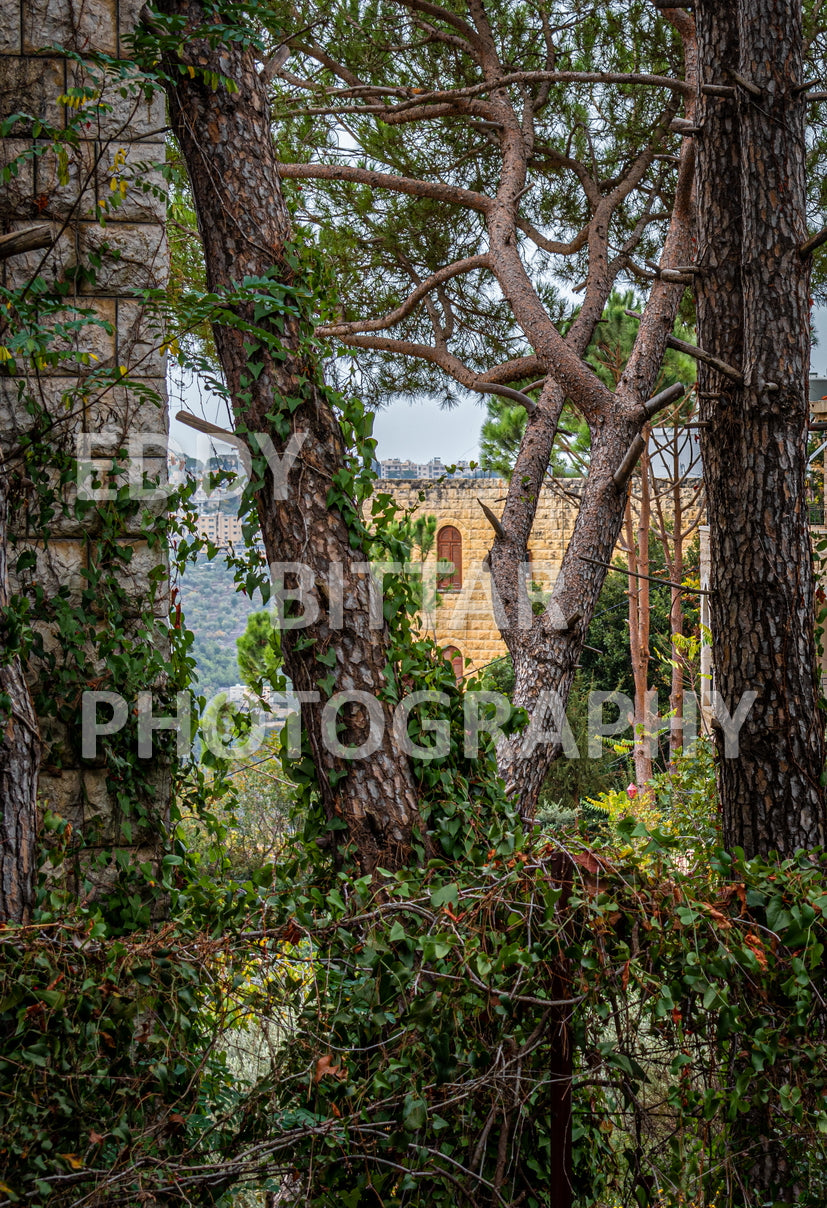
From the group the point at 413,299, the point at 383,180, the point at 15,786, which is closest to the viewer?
the point at 15,786

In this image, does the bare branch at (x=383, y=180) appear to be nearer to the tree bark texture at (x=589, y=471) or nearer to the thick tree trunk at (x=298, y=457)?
the tree bark texture at (x=589, y=471)

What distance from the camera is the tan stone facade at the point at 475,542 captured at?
36.8 feet

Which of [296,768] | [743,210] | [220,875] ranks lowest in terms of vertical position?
[220,875]

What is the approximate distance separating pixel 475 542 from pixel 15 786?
32.5 feet

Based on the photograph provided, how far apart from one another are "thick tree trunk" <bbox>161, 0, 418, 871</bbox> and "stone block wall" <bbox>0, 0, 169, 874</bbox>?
0.53 ft

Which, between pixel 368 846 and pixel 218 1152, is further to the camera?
A: pixel 368 846

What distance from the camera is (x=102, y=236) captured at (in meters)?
2.18

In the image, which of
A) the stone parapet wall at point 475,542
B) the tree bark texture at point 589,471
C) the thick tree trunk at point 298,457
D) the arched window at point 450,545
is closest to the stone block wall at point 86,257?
the thick tree trunk at point 298,457

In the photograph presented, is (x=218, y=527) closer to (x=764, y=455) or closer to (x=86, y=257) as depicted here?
(x=86, y=257)

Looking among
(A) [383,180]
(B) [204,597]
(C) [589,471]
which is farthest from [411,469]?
(B) [204,597]

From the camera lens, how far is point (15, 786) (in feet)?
6.16

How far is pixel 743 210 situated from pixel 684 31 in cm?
257

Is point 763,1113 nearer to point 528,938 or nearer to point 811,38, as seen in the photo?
point 528,938

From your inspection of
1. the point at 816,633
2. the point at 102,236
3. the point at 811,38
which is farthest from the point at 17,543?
the point at 811,38
